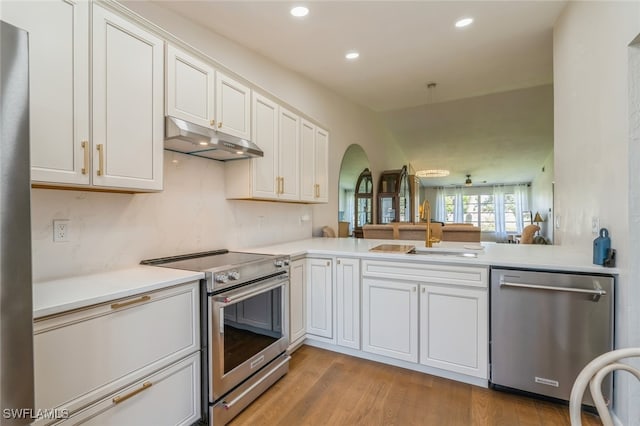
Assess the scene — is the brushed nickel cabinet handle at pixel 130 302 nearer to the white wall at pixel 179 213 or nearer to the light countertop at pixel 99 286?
the light countertop at pixel 99 286

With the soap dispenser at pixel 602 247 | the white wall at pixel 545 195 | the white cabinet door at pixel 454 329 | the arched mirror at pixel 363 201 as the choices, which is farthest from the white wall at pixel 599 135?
the white wall at pixel 545 195

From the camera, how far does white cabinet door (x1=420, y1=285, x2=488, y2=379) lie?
2.07 m

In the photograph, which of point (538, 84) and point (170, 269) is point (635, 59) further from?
point (538, 84)

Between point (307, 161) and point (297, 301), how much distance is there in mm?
1508

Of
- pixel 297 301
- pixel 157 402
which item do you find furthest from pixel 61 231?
pixel 297 301

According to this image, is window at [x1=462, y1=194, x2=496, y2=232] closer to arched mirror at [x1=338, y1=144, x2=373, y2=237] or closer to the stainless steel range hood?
arched mirror at [x1=338, y1=144, x2=373, y2=237]

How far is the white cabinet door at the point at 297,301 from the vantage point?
8.16ft

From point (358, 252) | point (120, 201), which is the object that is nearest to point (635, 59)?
point (358, 252)

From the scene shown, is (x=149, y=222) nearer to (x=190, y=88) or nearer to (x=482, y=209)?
(x=190, y=88)

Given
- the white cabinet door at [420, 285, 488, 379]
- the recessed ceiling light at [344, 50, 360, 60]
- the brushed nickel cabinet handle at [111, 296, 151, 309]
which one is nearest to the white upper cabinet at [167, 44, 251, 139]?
the brushed nickel cabinet handle at [111, 296, 151, 309]

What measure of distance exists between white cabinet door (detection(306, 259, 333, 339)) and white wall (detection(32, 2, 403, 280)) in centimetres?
73

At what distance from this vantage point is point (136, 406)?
1405 mm

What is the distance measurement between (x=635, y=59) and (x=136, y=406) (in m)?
3.08

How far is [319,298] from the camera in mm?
2658
